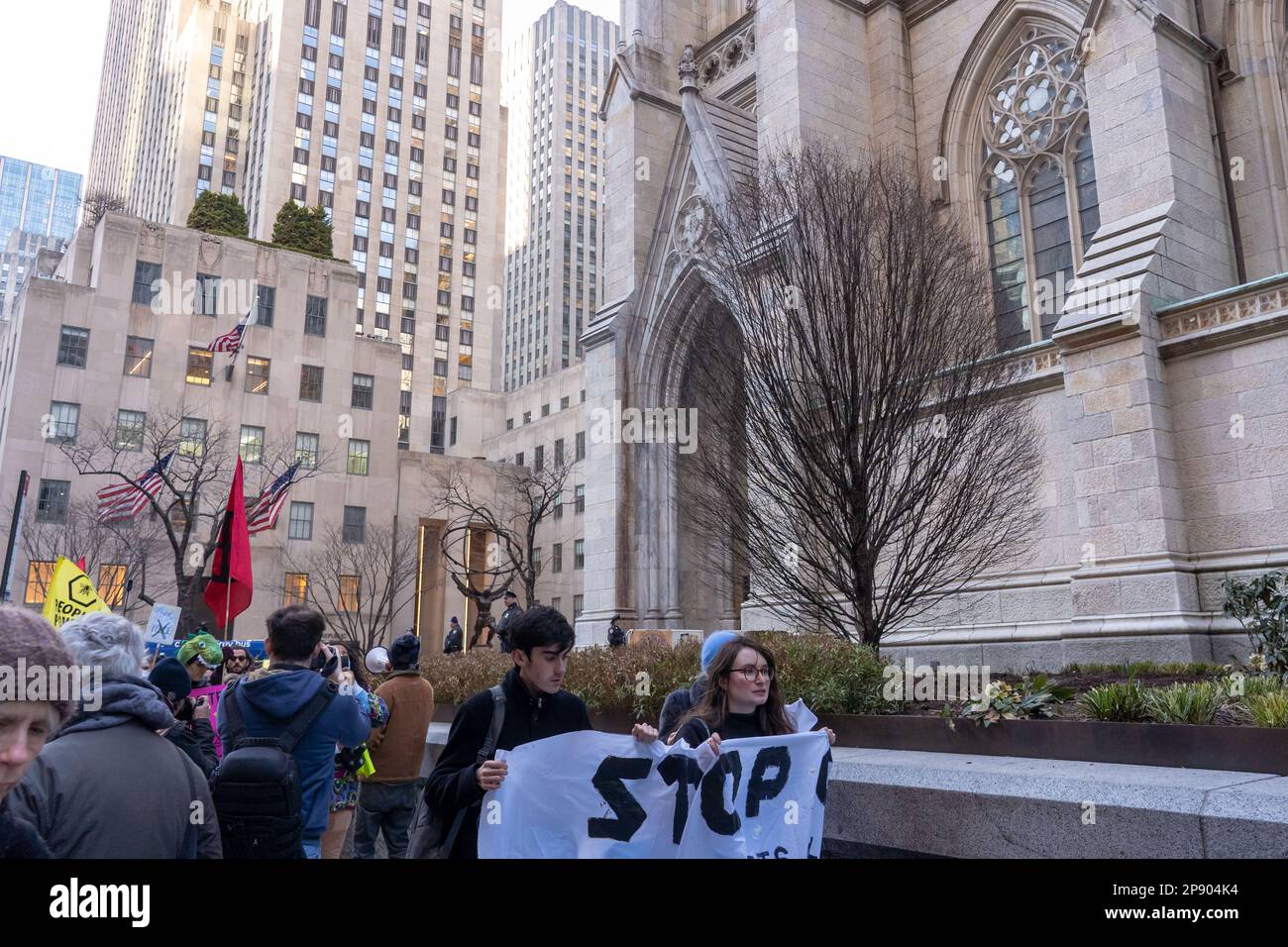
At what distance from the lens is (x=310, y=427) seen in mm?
51344

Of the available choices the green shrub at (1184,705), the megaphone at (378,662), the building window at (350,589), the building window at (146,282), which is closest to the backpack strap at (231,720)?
the megaphone at (378,662)

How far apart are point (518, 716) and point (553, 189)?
12637 cm

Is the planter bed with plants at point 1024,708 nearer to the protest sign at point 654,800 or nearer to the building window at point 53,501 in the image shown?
the protest sign at point 654,800

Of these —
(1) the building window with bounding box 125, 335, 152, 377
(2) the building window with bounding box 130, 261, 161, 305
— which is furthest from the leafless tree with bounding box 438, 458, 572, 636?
(2) the building window with bounding box 130, 261, 161, 305

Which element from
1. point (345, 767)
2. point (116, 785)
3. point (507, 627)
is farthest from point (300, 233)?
point (116, 785)

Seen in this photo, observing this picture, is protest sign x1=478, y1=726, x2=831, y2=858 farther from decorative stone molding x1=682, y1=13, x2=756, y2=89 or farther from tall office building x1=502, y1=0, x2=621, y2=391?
tall office building x1=502, y1=0, x2=621, y2=391

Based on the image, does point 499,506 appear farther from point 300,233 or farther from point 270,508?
point 270,508

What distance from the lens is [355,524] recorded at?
5184 cm

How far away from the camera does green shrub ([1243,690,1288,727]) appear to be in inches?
244

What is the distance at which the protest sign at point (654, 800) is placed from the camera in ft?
14.0

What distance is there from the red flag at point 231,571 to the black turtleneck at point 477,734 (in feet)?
24.9

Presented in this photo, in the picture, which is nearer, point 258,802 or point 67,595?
point 258,802
